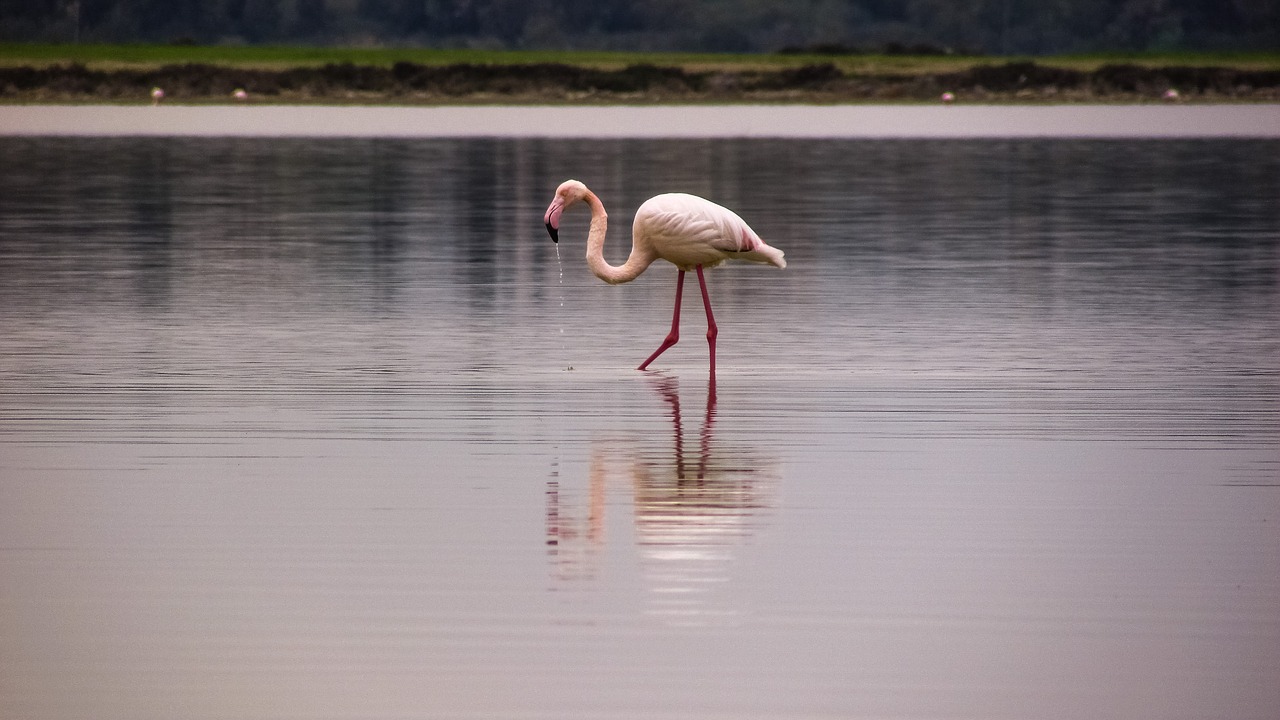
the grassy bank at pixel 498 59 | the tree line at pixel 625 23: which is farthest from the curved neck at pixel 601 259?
the tree line at pixel 625 23

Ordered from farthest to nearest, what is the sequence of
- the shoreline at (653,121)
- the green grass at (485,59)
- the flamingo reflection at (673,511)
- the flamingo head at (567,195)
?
the green grass at (485,59), the shoreline at (653,121), the flamingo head at (567,195), the flamingo reflection at (673,511)

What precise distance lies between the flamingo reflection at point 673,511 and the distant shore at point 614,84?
58085 mm

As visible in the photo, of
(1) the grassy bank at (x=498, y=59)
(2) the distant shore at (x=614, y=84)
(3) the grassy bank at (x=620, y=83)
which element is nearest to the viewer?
(2) the distant shore at (x=614, y=84)

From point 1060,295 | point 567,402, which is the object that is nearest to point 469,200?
point 1060,295

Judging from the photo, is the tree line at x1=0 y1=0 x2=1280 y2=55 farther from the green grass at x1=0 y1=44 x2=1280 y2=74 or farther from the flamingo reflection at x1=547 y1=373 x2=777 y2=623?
the flamingo reflection at x1=547 y1=373 x2=777 y2=623

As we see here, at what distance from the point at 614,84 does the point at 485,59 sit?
925 inches

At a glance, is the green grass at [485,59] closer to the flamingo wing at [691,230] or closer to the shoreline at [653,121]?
the shoreline at [653,121]

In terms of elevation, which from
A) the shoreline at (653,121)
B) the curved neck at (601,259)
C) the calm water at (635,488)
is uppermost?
the curved neck at (601,259)

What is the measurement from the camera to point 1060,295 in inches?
684

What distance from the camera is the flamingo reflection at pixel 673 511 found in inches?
311

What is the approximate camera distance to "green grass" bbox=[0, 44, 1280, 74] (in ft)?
276

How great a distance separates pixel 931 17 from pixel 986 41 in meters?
3.10

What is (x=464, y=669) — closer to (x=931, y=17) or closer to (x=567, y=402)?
(x=567, y=402)

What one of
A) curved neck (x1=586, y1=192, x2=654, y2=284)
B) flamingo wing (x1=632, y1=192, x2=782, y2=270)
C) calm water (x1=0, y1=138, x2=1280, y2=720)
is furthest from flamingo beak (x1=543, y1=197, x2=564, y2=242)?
calm water (x1=0, y1=138, x2=1280, y2=720)
